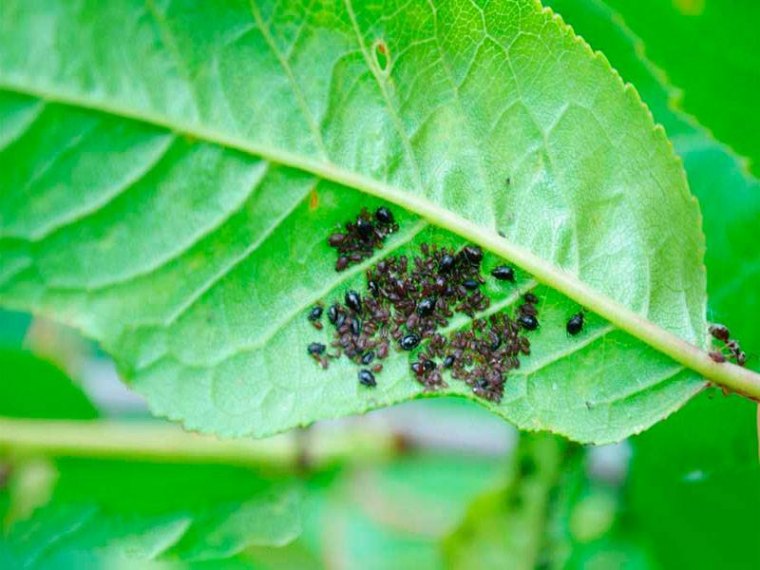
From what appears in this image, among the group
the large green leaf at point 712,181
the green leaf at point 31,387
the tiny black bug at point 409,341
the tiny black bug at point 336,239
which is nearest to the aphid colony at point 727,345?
the large green leaf at point 712,181

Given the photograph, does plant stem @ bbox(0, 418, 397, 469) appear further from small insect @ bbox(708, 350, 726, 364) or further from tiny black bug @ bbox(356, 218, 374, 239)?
small insect @ bbox(708, 350, 726, 364)

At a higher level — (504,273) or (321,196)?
(504,273)

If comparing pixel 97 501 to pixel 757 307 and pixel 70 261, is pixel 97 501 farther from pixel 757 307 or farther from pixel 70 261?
pixel 757 307

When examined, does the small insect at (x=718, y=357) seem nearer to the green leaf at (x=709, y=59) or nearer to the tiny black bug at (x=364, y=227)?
the green leaf at (x=709, y=59)

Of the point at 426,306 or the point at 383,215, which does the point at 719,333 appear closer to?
the point at 426,306

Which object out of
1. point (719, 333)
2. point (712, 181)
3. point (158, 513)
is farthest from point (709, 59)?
point (158, 513)

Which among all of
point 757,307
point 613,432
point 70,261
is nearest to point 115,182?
point 70,261

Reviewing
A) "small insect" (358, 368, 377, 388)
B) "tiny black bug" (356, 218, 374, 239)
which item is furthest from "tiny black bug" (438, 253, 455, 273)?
"small insect" (358, 368, 377, 388)
